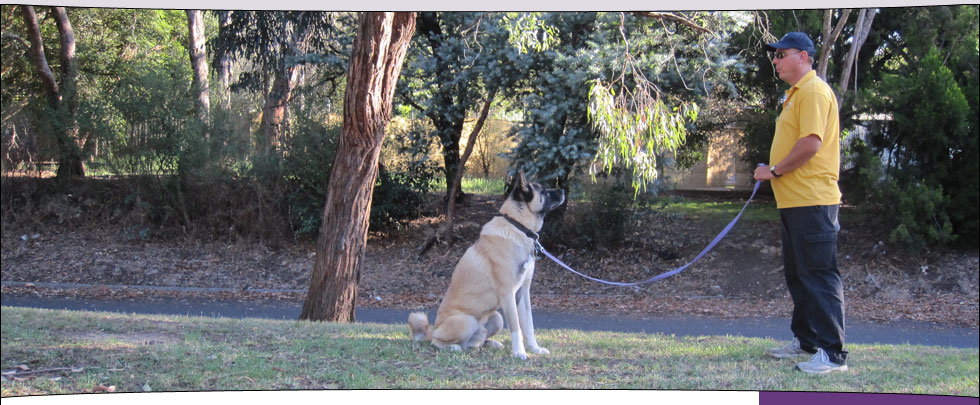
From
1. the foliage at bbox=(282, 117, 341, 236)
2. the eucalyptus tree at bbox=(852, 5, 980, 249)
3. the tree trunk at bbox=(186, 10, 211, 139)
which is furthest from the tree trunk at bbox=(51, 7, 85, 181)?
the eucalyptus tree at bbox=(852, 5, 980, 249)

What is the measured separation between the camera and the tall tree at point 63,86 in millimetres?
17681

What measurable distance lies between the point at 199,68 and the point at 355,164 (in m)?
12.7

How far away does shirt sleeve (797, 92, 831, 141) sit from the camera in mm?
5516

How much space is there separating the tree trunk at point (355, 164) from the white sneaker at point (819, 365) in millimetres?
5296

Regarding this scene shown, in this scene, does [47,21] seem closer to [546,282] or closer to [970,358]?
[546,282]

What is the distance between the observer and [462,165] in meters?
16.7

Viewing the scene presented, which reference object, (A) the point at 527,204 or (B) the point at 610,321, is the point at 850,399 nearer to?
(A) the point at 527,204

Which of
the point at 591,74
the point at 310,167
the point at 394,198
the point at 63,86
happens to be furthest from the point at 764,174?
the point at 63,86

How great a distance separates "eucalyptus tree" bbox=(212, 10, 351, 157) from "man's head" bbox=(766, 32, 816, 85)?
39.5 feet

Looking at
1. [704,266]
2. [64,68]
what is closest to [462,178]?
[704,266]

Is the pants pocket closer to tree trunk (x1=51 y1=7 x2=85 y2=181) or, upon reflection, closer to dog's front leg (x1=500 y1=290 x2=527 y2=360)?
dog's front leg (x1=500 y1=290 x2=527 y2=360)

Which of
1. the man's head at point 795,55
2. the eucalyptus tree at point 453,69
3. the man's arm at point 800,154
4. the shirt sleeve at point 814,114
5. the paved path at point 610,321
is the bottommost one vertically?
the paved path at point 610,321

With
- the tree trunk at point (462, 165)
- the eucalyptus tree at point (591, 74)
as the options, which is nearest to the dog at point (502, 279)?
the eucalyptus tree at point (591, 74)

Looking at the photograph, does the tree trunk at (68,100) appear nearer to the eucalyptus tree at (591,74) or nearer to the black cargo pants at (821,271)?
the eucalyptus tree at (591,74)
